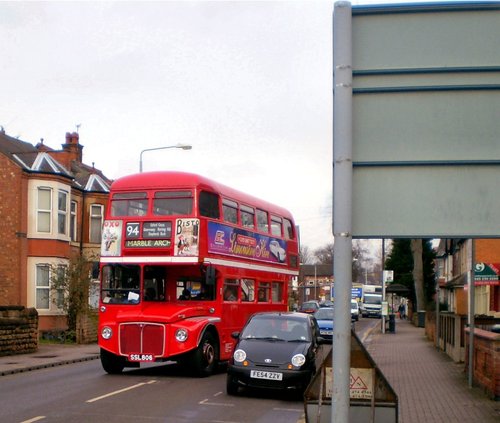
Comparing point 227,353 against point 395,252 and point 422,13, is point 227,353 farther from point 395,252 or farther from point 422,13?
point 395,252

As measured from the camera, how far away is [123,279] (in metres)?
18.3

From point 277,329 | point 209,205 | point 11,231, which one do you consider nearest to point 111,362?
point 209,205

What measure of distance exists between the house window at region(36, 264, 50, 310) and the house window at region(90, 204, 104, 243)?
562 cm

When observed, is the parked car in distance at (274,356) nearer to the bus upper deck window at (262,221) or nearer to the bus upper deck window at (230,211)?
the bus upper deck window at (230,211)

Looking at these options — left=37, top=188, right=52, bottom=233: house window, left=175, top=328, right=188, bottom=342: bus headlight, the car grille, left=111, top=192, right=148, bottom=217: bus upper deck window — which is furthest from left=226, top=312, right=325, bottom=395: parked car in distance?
left=37, top=188, right=52, bottom=233: house window

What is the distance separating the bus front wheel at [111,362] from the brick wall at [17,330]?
19.2 ft

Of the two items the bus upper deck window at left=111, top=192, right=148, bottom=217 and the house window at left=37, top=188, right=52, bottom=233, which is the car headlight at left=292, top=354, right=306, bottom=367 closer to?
the bus upper deck window at left=111, top=192, right=148, bottom=217

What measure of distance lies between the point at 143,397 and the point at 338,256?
400 inches

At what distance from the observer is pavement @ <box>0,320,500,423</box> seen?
38.6ft

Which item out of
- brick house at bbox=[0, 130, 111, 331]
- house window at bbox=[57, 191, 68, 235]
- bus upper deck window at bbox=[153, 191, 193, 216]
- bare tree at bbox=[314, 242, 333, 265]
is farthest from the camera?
bare tree at bbox=[314, 242, 333, 265]

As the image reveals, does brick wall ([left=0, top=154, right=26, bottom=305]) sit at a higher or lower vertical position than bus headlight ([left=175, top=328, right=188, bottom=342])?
higher

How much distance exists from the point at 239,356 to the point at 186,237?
4208 millimetres

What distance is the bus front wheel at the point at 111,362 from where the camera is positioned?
18062 mm

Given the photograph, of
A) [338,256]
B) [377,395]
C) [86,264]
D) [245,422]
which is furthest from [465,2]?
[86,264]
